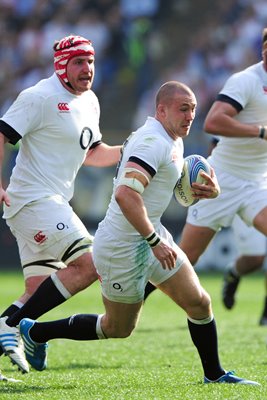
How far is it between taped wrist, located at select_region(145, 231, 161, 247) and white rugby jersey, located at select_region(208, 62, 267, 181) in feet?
9.45

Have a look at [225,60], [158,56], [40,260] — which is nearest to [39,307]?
[40,260]

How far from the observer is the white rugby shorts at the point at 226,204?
903 centimetres

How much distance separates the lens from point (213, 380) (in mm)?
6781

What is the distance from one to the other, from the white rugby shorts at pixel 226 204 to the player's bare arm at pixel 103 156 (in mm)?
1330

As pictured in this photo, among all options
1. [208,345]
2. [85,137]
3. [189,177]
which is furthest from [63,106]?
[208,345]

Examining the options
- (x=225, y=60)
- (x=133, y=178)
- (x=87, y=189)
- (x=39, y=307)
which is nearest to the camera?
(x=133, y=178)

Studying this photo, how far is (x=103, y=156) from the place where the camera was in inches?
315

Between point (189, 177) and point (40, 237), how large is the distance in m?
1.34

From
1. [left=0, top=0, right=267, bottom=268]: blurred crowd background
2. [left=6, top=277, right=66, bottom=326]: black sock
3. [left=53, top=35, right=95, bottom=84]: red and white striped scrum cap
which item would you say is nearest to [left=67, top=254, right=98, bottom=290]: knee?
[left=6, top=277, right=66, bottom=326]: black sock

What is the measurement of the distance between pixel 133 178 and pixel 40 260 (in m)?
1.72

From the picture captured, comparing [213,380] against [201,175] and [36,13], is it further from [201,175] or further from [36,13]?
[36,13]

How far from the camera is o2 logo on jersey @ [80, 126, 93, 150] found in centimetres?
764

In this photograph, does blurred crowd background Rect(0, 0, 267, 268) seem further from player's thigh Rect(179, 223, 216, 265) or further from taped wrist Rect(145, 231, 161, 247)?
taped wrist Rect(145, 231, 161, 247)

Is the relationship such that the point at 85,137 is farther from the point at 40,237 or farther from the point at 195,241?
the point at 195,241
